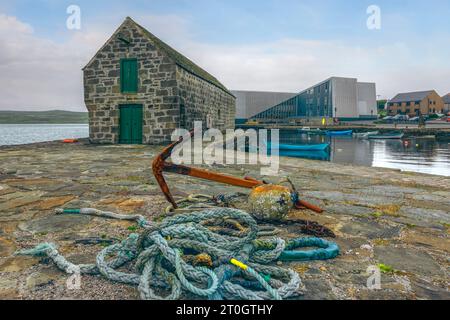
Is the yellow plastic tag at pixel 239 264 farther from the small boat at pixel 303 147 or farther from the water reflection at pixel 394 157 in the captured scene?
the small boat at pixel 303 147

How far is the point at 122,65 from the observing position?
1565 cm

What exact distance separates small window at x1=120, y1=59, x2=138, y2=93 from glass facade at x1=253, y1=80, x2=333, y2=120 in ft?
170

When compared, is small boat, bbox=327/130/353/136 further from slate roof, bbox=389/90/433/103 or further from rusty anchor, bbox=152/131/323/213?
slate roof, bbox=389/90/433/103

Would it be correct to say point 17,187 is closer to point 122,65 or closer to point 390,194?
point 390,194

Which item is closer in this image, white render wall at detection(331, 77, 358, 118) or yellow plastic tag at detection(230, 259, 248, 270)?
yellow plastic tag at detection(230, 259, 248, 270)

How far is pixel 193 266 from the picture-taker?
7.54 feet

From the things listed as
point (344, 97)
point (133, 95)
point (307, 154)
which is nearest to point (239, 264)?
point (133, 95)

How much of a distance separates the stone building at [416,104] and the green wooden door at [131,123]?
76.3m

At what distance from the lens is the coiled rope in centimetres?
199

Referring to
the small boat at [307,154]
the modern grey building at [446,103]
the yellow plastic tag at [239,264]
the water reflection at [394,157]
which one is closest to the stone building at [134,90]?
the small boat at [307,154]

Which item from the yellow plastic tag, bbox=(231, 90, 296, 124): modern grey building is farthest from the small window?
bbox=(231, 90, 296, 124): modern grey building

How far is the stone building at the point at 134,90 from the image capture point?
15211mm

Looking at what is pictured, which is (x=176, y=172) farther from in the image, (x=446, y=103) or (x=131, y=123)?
(x=446, y=103)

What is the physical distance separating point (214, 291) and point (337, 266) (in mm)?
1119
